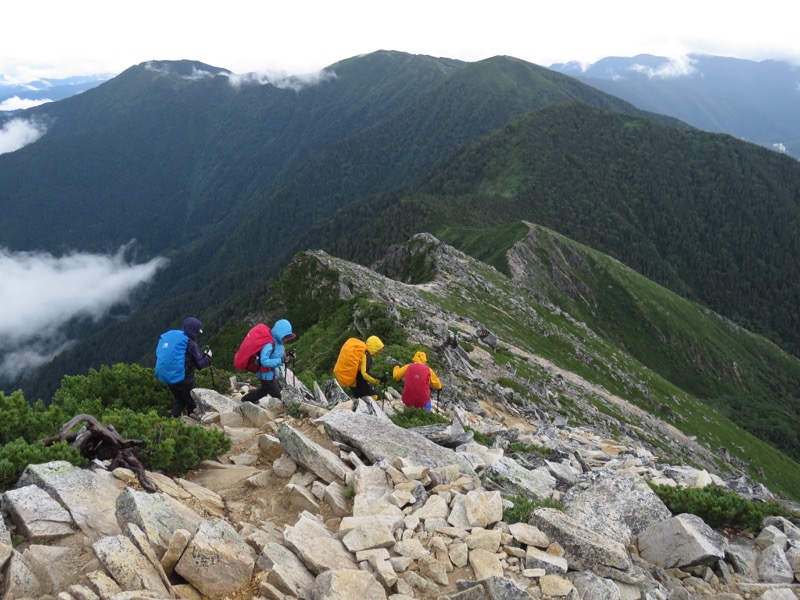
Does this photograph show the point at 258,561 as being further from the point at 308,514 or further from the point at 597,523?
the point at 597,523

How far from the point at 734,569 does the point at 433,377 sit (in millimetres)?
10456

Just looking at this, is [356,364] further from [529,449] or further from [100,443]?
[100,443]

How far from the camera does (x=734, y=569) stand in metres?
9.97

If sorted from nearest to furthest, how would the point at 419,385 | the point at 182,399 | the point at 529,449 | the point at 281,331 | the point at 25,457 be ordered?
1. the point at 25,457
2. the point at 182,399
3. the point at 281,331
4. the point at 529,449
5. the point at 419,385

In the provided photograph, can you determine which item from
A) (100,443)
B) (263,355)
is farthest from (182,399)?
(100,443)

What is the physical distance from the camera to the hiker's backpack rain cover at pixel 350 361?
17.8 m

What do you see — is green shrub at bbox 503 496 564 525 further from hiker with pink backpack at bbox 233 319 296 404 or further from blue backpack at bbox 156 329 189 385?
blue backpack at bbox 156 329 189 385

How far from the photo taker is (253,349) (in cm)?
1481

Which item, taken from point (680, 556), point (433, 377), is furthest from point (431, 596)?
point (433, 377)

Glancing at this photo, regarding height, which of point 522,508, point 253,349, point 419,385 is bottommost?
point 419,385

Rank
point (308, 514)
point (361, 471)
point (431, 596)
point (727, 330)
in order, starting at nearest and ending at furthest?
point (431, 596) → point (308, 514) → point (361, 471) → point (727, 330)

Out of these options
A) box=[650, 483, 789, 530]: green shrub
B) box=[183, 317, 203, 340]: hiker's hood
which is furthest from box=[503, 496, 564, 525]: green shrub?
box=[183, 317, 203, 340]: hiker's hood

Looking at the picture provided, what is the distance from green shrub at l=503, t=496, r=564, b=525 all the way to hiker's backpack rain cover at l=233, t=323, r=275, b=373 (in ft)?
26.9

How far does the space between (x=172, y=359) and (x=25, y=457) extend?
560cm
